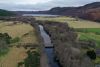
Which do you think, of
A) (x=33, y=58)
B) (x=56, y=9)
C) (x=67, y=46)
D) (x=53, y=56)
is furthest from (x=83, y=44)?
(x=56, y=9)

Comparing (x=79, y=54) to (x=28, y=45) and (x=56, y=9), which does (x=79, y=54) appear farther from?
(x=56, y=9)

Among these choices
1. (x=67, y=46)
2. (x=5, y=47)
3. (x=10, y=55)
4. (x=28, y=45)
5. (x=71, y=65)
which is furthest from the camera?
(x=28, y=45)

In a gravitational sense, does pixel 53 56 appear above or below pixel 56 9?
above

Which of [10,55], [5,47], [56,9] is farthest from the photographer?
[56,9]

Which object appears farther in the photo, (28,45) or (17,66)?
(28,45)

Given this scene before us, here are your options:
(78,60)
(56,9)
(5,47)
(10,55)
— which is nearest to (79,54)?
(78,60)

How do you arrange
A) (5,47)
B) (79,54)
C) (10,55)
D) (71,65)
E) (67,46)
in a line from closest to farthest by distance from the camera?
(71,65) → (79,54) → (67,46) → (10,55) → (5,47)

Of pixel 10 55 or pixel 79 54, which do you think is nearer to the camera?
pixel 79 54

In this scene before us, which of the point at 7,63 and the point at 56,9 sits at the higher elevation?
the point at 7,63

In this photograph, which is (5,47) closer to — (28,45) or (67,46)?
(28,45)
